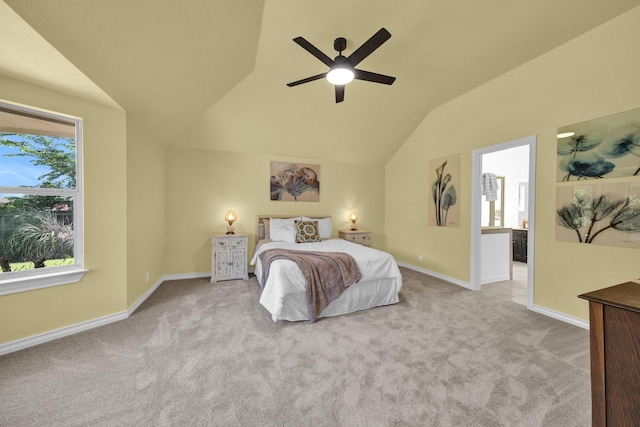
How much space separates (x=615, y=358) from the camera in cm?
97

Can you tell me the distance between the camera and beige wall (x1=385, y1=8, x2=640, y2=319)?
2.29 meters

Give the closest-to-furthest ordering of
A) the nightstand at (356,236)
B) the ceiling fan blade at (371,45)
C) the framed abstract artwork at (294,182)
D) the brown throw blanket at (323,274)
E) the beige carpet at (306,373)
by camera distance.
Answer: the beige carpet at (306,373), the ceiling fan blade at (371,45), the brown throw blanket at (323,274), the framed abstract artwork at (294,182), the nightstand at (356,236)

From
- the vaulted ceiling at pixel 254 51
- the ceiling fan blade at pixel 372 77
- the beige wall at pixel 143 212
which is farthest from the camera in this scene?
the beige wall at pixel 143 212

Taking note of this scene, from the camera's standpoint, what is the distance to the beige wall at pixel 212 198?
4.15 meters

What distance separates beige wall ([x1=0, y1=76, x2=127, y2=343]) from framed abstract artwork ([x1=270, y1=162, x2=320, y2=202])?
8.20ft

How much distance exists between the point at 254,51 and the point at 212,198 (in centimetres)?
259

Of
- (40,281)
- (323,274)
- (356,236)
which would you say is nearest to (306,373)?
(323,274)

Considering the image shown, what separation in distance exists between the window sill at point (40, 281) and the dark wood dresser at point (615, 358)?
12.1ft

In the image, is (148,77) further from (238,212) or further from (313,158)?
(313,158)

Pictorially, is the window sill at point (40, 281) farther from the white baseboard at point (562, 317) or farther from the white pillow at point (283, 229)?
the white baseboard at point (562, 317)

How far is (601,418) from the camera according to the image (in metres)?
1.00

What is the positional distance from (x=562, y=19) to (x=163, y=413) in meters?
4.63

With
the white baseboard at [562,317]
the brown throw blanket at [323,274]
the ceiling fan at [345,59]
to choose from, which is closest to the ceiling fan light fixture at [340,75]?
the ceiling fan at [345,59]

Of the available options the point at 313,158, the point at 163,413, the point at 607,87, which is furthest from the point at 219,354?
the point at 607,87
